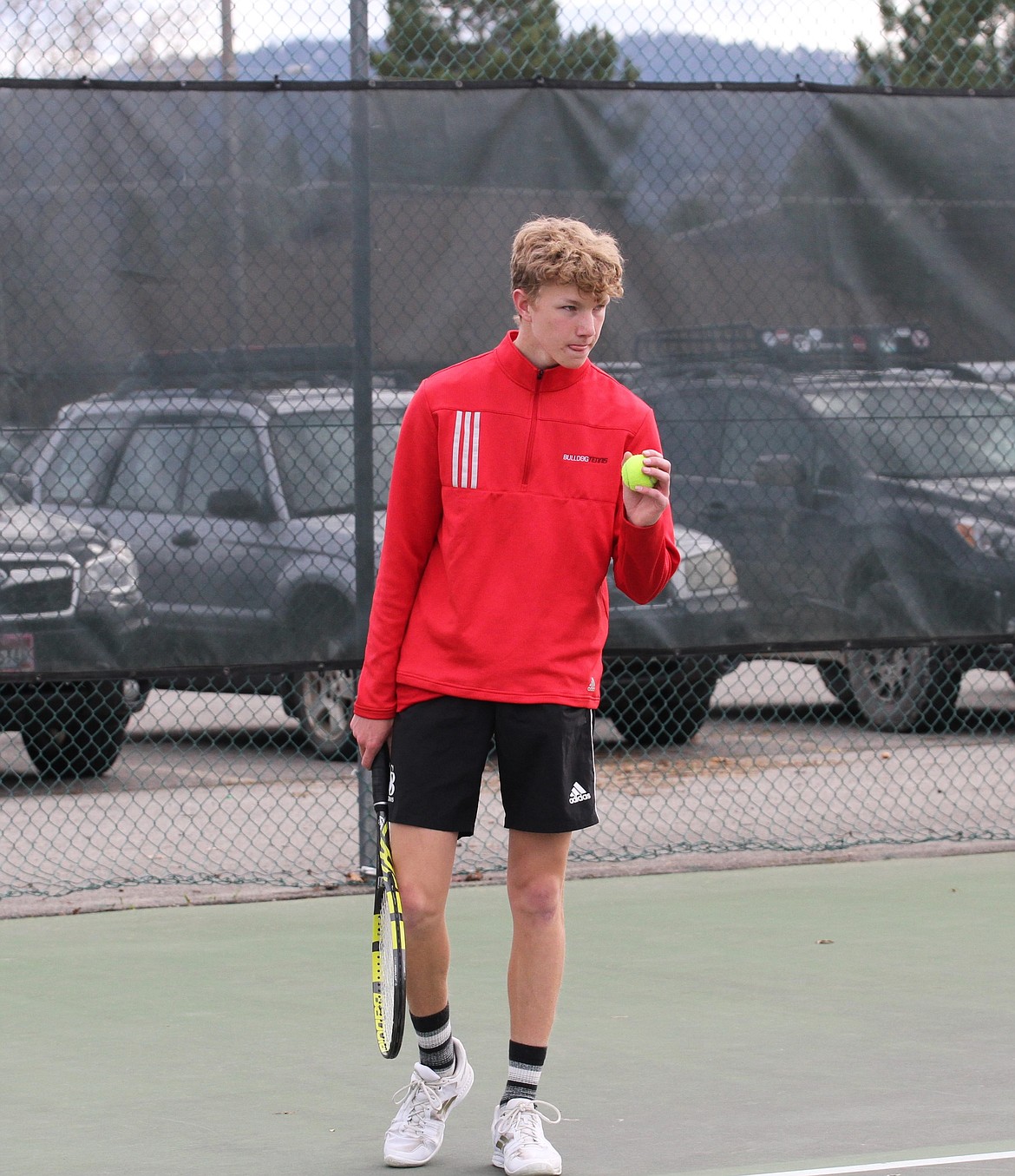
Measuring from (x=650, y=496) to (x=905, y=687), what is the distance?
16.1ft

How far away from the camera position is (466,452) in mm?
3539

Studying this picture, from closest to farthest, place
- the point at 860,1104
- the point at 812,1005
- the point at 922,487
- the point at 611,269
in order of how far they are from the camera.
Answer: the point at 611,269 < the point at 860,1104 < the point at 812,1005 < the point at 922,487

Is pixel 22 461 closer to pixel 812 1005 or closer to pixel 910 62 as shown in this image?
pixel 812 1005

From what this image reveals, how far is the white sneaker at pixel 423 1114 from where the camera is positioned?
3545 mm

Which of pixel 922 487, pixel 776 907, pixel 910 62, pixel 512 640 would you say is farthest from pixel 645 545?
pixel 910 62

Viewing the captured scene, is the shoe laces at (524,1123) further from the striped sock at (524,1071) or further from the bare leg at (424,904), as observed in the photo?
the bare leg at (424,904)

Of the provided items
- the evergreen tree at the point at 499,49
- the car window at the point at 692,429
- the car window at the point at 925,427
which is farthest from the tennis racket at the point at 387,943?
the evergreen tree at the point at 499,49

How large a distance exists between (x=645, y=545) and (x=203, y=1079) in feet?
5.14

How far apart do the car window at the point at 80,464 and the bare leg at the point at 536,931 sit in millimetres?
2442

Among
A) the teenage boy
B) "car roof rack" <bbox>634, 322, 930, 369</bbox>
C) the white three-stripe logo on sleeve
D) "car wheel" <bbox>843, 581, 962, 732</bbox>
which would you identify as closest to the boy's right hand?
the teenage boy

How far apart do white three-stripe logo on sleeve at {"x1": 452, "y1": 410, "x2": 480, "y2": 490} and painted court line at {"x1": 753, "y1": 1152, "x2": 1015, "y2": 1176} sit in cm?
139

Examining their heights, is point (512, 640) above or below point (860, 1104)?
above

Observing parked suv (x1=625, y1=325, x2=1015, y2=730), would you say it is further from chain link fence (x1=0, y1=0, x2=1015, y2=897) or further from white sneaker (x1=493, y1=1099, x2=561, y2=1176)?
white sneaker (x1=493, y1=1099, x2=561, y2=1176)

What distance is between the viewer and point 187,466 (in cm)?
573
